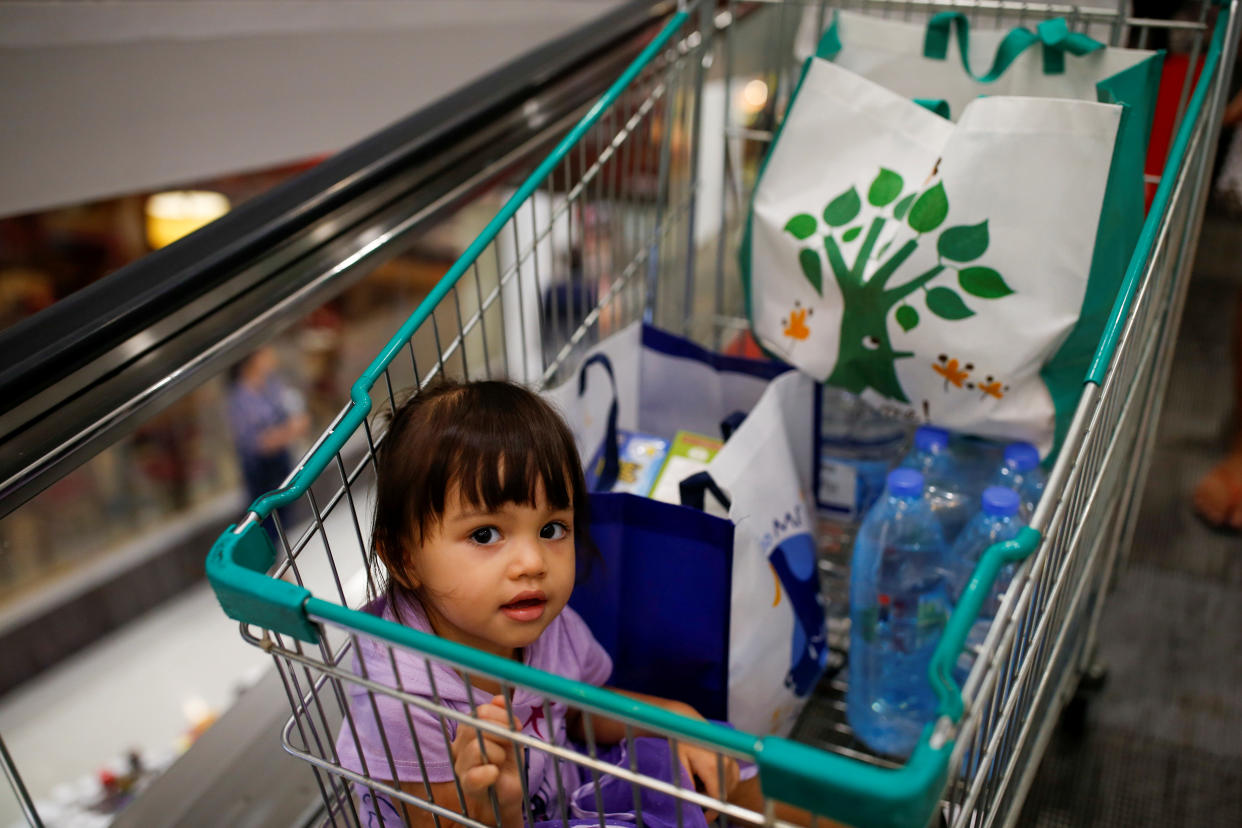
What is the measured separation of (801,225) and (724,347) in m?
0.61

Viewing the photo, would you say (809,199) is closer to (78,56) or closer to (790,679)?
(790,679)

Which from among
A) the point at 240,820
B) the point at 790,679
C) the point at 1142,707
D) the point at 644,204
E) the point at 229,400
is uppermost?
the point at 644,204

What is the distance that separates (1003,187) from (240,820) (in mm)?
1392

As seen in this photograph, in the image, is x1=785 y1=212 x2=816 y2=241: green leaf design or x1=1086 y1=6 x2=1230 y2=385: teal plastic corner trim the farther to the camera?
x1=785 y1=212 x2=816 y2=241: green leaf design

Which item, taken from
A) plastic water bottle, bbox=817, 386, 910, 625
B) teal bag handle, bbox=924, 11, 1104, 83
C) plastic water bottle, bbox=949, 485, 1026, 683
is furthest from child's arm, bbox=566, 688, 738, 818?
teal bag handle, bbox=924, 11, 1104, 83

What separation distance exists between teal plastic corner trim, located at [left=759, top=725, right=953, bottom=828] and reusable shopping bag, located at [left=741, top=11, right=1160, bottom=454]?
0.80 m

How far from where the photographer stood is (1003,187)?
4.16ft

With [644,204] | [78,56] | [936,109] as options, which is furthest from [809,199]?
[78,56]

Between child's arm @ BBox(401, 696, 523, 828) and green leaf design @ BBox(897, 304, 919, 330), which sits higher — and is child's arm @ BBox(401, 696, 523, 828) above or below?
below

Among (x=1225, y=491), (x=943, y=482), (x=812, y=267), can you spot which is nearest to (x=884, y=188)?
(x=812, y=267)

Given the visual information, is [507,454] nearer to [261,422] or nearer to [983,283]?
[983,283]

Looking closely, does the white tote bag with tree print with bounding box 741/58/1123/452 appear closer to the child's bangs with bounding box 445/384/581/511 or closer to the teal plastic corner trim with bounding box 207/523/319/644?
the child's bangs with bounding box 445/384/581/511

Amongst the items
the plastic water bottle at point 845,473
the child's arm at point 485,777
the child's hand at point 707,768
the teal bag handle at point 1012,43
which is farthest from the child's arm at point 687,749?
the teal bag handle at point 1012,43

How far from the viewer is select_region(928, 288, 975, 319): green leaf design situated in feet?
4.37
